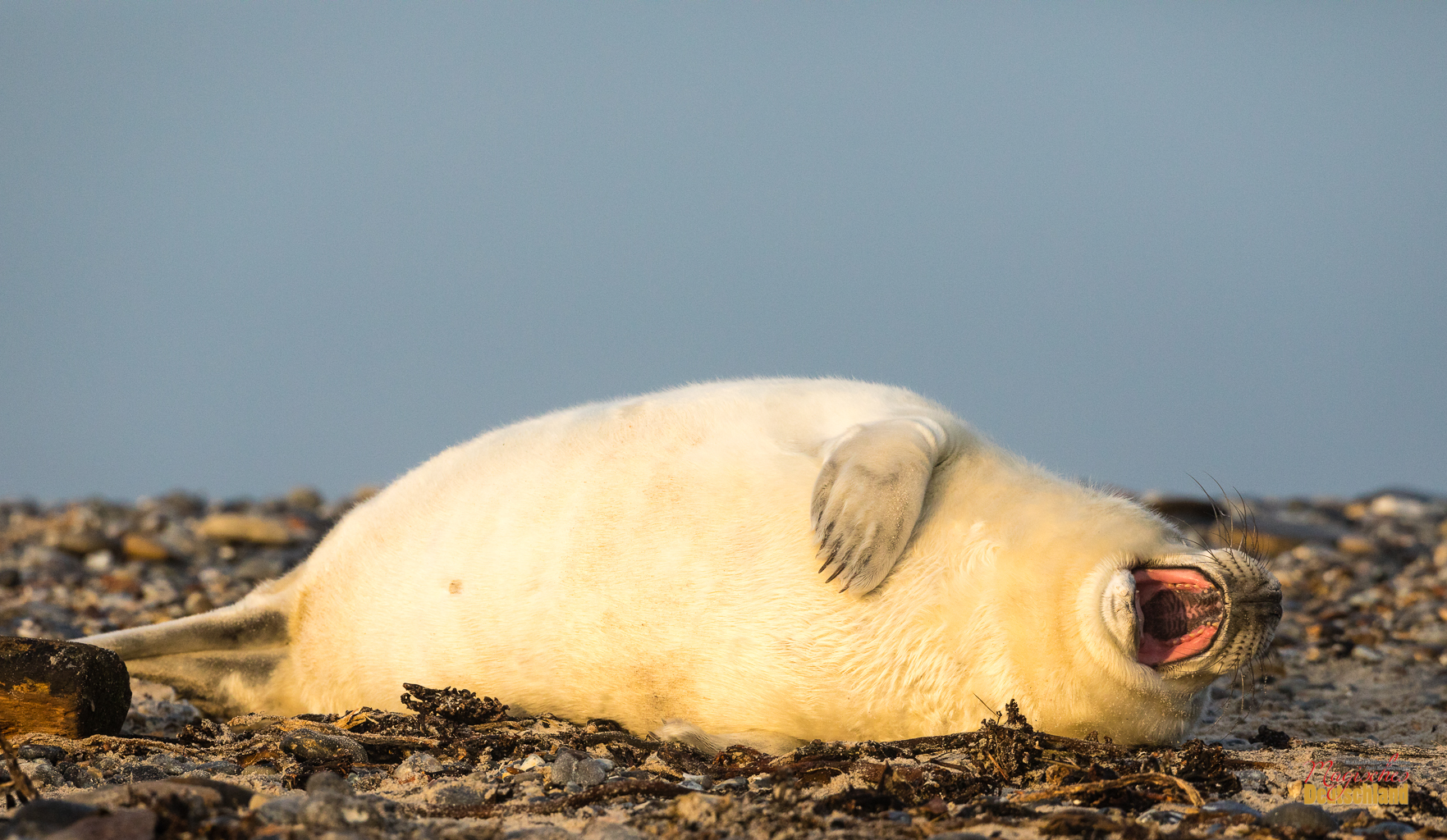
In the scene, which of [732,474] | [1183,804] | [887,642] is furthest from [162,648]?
[1183,804]

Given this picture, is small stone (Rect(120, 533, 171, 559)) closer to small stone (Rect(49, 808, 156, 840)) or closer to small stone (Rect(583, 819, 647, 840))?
small stone (Rect(49, 808, 156, 840))

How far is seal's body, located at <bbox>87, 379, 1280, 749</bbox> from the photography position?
13.4ft

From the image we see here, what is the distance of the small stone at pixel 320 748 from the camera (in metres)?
4.15

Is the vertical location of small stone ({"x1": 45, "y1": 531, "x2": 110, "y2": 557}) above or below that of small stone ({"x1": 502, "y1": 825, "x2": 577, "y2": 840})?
above

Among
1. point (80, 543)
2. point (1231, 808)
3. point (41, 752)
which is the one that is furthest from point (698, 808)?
point (80, 543)

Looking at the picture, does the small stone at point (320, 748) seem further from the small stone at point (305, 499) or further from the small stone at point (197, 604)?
the small stone at point (305, 499)

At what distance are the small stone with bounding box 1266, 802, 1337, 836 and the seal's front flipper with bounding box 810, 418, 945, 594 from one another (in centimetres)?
140

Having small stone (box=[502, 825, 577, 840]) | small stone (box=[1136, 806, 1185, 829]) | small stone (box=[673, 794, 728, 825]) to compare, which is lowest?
small stone (box=[502, 825, 577, 840])

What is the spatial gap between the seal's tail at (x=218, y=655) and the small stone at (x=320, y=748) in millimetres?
1400

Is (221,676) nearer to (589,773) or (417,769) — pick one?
(417,769)

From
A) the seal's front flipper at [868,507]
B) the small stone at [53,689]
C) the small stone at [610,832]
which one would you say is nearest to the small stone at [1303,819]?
the seal's front flipper at [868,507]

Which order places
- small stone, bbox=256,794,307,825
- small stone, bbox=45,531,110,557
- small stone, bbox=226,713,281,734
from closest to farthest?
small stone, bbox=256,794,307,825 → small stone, bbox=226,713,281,734 → small stone, bbox=45,531,110,557

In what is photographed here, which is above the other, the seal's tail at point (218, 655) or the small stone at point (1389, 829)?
the seal's tail at point (218, 655)

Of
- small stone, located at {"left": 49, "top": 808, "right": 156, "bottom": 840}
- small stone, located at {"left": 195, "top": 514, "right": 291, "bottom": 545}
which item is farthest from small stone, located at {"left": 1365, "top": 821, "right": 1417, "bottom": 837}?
small stone, located at {"left": 195, "top": 514, "right": 291, "bottom": 545}
